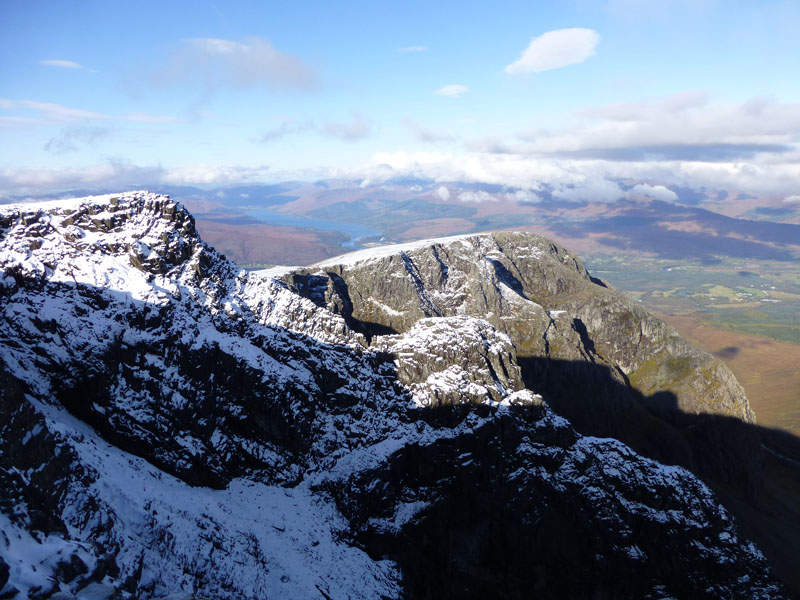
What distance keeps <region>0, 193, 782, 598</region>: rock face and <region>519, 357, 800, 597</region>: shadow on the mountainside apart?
1296 inches

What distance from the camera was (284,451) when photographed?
170ft

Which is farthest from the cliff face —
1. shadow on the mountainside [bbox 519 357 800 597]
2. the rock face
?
the rock face

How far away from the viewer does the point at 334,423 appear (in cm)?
5459

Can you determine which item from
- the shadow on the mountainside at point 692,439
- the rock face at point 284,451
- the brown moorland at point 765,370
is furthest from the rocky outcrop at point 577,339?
the rock face at point 284,451

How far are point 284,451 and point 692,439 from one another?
80.1 metres

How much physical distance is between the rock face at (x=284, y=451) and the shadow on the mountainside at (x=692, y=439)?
108ft

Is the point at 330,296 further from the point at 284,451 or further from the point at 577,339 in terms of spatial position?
the point at 577,339

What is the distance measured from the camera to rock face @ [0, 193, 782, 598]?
40.2 m

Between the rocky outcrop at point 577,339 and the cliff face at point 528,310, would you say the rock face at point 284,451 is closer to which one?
the rocky outcrop at point 577,339

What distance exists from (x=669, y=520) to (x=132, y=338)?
2336 inches

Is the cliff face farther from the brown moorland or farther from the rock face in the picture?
the rock face

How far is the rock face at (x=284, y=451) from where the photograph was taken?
1585 inches

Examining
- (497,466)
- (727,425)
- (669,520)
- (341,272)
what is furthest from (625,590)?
(341,272)

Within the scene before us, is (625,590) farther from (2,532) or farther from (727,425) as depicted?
(727,425)
